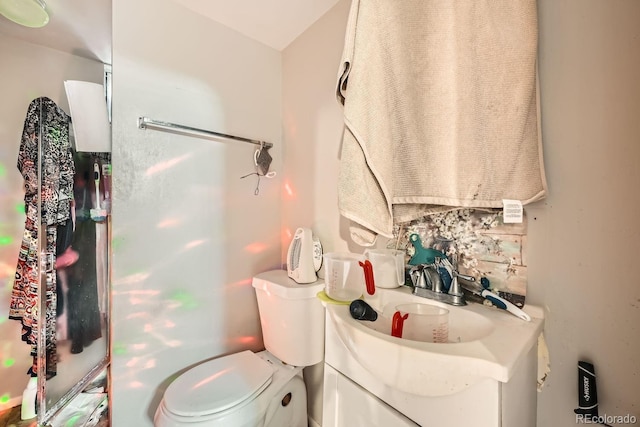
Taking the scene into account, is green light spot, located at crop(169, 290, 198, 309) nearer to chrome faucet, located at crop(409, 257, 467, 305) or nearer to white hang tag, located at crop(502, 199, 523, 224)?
chrome faucet, located at crop(409, 257, 467, 305)

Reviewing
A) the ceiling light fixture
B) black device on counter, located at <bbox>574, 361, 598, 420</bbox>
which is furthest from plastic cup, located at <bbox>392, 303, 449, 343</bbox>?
the ceiling light fixture

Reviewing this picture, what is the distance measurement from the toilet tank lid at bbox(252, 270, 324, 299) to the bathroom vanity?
12.1 inches

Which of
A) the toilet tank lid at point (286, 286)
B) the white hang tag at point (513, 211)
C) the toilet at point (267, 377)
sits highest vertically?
the white hang tag at point (513, 211)

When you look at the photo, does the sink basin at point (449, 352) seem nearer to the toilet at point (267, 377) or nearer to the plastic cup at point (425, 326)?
the plastic cup at point (425, 326)

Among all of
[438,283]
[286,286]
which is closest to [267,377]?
[286,286]

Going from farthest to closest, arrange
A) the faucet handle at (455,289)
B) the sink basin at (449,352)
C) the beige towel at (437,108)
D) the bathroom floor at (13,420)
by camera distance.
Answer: the bathroom floor at (13,420)
the faucet handle at (455,289)
the beige towel at (437,108)
the sink basin at (449,352)

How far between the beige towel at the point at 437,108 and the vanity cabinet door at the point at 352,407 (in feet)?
1.34

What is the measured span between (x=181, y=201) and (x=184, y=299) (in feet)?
1.51

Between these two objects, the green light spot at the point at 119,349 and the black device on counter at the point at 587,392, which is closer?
the black device on counter at the point at 587,392

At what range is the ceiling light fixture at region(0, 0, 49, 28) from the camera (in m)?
0.90

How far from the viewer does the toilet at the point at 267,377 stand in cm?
87

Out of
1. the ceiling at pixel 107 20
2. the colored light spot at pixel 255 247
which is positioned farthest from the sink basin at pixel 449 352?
the ceiling at pixel 107 20

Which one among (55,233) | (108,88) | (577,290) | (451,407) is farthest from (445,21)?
(55,233)

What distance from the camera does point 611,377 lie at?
0.57m
